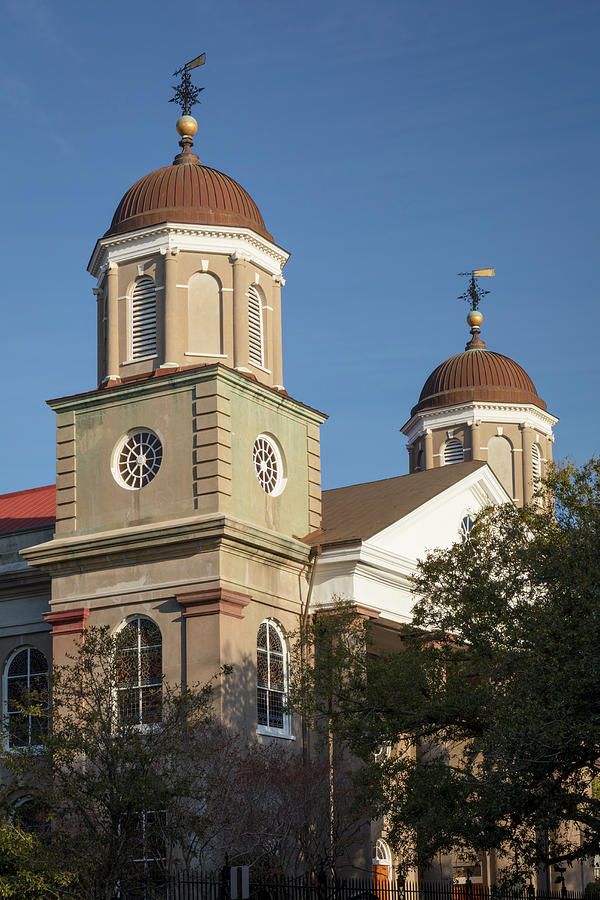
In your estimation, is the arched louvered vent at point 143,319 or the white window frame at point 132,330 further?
the arched louvered vent at point 143,319

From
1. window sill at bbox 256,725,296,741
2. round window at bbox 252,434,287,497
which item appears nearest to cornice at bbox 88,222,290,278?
round window at bbox 252,434,287,497

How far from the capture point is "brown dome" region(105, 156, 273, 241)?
3092cm

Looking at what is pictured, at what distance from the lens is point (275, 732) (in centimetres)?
2850

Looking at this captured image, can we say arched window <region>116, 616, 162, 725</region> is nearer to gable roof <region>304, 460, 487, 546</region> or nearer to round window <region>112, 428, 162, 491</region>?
round window <region>112, 428, 162, 491</region>

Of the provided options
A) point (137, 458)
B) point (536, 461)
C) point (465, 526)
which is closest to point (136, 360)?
point (137, 458)

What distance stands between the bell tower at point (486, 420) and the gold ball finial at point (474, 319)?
11.0 ft

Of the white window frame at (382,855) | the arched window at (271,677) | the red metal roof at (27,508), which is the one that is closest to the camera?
the arched window at (271,677)

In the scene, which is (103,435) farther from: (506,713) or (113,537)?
(506,713)

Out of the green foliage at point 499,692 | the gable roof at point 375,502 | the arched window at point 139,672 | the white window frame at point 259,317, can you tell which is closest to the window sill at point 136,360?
the white window frame at point 259,317

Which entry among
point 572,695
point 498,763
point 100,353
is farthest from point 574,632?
point 100,353

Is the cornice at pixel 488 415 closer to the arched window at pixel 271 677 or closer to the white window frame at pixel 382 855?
the white window frame at pixel 382 855

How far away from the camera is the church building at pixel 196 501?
27922 millimetres

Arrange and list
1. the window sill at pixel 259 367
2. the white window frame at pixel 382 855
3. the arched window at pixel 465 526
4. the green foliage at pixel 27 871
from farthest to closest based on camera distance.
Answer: the arched window at pixel 465 526 → the white window frame at pixel 382 855 → the window sill at pixel 259 367 → the green foliage at pixel 27 871

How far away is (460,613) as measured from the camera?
24.2 metres
